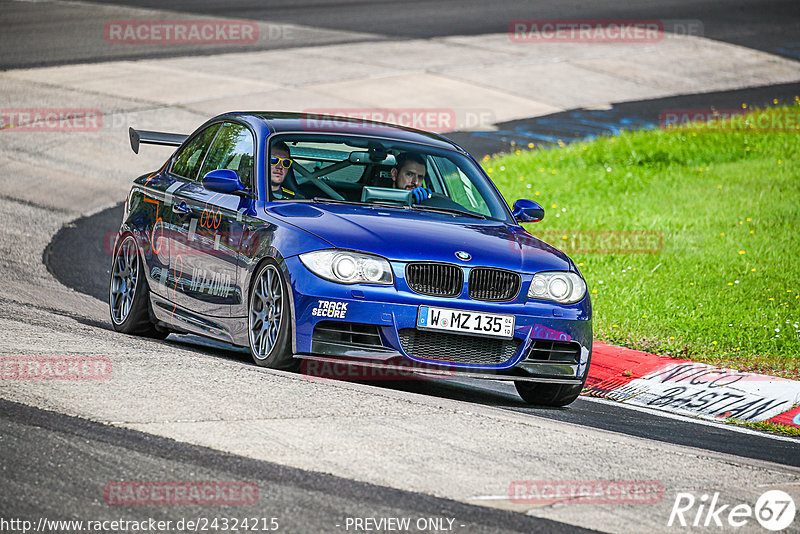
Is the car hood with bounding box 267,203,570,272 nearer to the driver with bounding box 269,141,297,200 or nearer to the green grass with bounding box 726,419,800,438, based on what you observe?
the driver with bounding box 269,141,297,200

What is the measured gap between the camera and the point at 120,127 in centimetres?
1983

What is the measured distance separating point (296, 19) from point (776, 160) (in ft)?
53.4

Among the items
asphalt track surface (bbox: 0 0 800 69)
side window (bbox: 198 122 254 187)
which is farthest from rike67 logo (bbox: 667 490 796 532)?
asphalt track surface (bbox: 0 0 800 69)

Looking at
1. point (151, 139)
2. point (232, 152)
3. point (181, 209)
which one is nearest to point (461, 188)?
point (232, 152)

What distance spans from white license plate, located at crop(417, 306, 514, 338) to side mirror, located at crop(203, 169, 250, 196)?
1.68 meters

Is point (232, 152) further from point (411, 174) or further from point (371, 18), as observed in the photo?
point (371, 18)

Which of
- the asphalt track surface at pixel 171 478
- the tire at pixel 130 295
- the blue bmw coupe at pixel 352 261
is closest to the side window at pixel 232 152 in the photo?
the blue bmw coupe at pixel 352 261

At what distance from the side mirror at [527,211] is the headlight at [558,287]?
3.44ft

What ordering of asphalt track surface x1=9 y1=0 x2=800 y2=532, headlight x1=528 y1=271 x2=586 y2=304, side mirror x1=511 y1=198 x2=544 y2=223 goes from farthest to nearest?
1. side mirror x1=511 y1=198 x2=544 y2=223
2. headlight x1=528 y1=271 x2=586 y2=304
3. asphalt track surface x1=9 y1=0 x2=800 y2=532

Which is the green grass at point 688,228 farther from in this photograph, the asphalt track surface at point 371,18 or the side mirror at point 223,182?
the asphalt track surface at point 371,18

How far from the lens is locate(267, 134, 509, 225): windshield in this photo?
27.2ft

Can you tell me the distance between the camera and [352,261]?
7.22 meters

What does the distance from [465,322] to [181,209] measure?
2.56 meters

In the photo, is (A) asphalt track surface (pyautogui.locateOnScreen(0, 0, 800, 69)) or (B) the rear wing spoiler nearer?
(B) the rear wing spoiler
